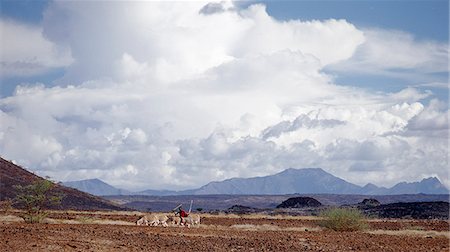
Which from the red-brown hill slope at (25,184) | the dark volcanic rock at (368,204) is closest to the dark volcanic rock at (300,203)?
the dark volcanic rock at (368,204)

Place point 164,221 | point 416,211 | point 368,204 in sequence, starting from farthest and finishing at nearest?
point 368,204 → point 416,211 → point 164,221

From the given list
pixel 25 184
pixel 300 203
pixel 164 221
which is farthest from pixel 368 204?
pixel 164 221

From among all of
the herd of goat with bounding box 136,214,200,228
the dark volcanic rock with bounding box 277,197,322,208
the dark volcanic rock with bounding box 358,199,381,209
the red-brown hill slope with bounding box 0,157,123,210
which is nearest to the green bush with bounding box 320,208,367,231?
the herd of goat with bounding box 136,214,200,228

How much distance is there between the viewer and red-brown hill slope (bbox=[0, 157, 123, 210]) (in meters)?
101

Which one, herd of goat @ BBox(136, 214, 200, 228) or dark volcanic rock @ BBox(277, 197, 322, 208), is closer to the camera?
herd of goat @ BBox(136, 214, 200, 228)

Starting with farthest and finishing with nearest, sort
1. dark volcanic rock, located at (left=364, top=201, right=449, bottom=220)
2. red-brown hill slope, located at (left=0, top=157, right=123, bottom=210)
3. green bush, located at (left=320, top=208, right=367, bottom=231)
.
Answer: red-brown hill slope, located at (left=0, top=157, right=123, bottom=210)
dark volcanic rock, located at (left=364, top=201, right=449, bottom=220)
green bush, located at (left=320, top=208, right=367, bottom=231)

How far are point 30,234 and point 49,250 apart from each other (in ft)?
16.0

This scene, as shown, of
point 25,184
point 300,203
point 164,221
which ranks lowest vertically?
point 164,221

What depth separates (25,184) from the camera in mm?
104188

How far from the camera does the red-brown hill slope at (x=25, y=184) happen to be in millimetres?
100688

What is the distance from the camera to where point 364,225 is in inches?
1774

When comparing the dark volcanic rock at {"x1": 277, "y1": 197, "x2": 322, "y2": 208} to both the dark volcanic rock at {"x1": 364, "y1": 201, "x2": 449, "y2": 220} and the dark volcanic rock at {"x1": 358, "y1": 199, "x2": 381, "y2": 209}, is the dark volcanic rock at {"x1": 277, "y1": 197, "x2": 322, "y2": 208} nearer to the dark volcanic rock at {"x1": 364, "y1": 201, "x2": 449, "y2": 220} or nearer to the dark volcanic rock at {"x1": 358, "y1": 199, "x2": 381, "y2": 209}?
the dark volcanic rock at {"x1": 358, "y1": 199, "x2": 381, "y2": 209}

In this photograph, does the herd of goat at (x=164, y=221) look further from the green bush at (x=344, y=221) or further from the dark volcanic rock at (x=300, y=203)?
the dark volcanic rock at (x=300, y=203)

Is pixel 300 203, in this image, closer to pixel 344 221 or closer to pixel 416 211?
pixel 416 211
